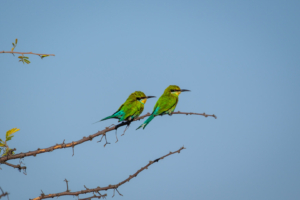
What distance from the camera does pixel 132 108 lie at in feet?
19.2

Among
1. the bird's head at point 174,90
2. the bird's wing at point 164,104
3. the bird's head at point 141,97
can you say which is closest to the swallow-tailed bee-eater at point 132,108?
the bird's head at point 141,97

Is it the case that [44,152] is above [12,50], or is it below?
below

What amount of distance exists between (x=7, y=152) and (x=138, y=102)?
3.19m

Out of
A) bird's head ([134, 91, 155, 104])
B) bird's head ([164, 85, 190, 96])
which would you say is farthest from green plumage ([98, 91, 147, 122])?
bird's head ([164, 85, 190, 96])

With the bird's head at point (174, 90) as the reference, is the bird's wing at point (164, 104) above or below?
below

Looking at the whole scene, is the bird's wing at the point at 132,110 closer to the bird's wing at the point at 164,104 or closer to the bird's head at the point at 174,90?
the bird's wing at the point at 164,104

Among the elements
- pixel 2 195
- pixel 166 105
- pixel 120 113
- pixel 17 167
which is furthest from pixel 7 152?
pixel 166 105

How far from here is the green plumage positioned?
573cm

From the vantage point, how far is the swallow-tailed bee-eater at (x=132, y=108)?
5730 millimetres

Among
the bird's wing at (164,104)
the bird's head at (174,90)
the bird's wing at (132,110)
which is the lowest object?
the bird's wing at (132,110)

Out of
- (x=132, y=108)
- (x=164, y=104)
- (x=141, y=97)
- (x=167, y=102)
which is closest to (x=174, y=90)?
(x=167, y=102)

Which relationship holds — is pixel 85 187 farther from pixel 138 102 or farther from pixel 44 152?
pixel 138 102

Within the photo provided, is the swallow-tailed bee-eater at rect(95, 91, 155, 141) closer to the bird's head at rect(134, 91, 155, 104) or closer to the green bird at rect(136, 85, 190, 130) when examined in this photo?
the bird's head at rect(134, 91, 155, 104)

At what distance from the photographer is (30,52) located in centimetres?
300
